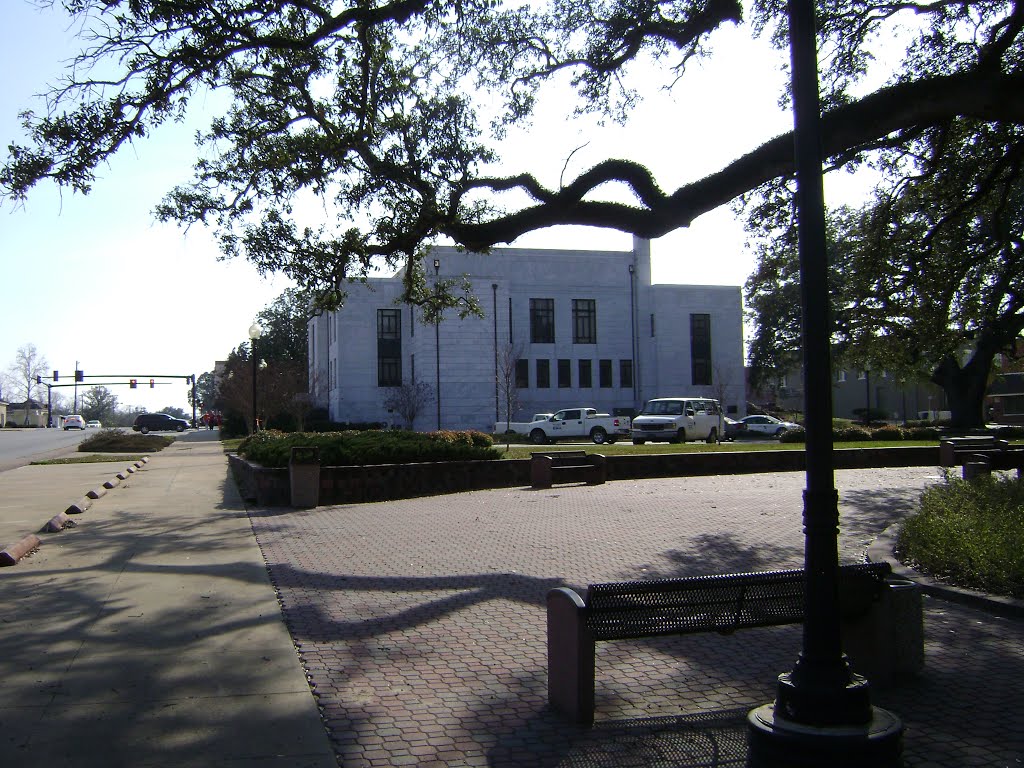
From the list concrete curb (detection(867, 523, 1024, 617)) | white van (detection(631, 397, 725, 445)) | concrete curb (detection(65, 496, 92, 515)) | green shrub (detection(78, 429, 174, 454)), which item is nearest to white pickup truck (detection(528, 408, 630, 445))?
white van (detection(631, 397, 725, 445))

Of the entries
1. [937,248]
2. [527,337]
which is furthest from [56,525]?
[527,337]

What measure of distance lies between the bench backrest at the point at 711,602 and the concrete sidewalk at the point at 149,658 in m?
1.64

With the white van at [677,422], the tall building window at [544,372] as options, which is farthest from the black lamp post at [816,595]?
the tall building window at [544,372]

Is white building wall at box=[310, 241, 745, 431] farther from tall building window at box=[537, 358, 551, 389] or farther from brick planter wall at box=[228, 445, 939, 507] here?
brick planter wall at box=[228, 445, 939, 507]

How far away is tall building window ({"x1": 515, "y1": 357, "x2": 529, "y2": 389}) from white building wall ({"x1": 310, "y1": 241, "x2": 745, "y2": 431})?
16.8 inches

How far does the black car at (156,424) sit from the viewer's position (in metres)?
77.5

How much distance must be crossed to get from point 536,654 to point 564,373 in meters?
57.1

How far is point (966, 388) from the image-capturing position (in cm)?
3594

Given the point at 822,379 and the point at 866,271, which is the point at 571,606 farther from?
the point at 866,271

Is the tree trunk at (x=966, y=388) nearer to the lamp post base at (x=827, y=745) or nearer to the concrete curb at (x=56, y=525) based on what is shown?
the concrete curb at (x=56, y=525)

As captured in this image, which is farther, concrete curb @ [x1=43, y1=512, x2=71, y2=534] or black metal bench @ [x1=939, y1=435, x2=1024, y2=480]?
black metal bench @ [x1=939, y1=435, x2=1024, y2=480]

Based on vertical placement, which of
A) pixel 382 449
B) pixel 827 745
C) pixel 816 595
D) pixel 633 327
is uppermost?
pixel 633 327

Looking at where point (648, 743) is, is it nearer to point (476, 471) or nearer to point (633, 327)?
point (476, 471)

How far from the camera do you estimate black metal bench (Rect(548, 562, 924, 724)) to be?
4.56m
